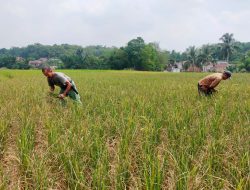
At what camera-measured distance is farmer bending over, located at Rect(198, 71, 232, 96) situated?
733 cm

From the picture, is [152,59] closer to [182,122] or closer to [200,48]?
[200,48]

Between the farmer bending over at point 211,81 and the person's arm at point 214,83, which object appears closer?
the farmer bending over at point 211,81

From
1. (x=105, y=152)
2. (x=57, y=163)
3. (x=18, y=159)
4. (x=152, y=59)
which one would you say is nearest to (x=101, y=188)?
(x=105, y=152)

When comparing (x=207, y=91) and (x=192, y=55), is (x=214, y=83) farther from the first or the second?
(x=192, y=55)

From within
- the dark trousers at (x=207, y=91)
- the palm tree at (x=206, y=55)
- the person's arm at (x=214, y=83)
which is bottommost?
the dark trousers at (x=207, y=91)

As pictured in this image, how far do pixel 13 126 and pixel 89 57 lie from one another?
2520 inches

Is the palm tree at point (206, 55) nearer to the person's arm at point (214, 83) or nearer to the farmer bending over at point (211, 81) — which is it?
the farmer bending over at point (211, 81)

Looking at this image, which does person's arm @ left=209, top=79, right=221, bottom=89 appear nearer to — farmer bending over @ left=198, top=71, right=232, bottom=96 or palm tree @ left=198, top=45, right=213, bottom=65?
farmer bending over @ left=198, top=71, right=232, bottom=96

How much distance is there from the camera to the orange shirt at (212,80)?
7489 millimetres

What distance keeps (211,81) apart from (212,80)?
57 mm

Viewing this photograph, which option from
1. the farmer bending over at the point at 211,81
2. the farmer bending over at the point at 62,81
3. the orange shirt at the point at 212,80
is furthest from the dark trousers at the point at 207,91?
the farmer bending over at the point at 62,81

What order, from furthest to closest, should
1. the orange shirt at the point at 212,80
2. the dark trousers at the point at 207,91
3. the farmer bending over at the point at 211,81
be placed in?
the dark trousers at the point at 207,91 → the orange shirt at the point at 212,80 → the farmer bending over at the point at 211,81

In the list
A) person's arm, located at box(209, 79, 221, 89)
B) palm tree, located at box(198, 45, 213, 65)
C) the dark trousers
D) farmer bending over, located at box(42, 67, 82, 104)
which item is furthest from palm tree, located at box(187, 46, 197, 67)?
farmer bending over, located at box(42, 67, 82, 104)

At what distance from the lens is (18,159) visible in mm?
3121
